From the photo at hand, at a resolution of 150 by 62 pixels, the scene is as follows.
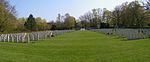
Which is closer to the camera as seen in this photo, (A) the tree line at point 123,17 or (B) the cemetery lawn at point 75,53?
(B) the cemetery lawn at point 75,53

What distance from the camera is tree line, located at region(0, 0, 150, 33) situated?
73938mm

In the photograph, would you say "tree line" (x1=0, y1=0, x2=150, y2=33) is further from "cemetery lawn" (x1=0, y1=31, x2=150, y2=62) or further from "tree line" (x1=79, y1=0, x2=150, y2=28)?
"cemetery lawn" (x1=0, y1=31, x2=150, y2=62)

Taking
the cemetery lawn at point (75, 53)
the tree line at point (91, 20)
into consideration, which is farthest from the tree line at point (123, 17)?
the cemetery lawn at point (75, 53)

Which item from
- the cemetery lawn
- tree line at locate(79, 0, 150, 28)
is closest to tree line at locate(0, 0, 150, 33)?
tree line at locate(79, 0, 150, 28)

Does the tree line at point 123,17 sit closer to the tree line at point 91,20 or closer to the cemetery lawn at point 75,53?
the tree line at point 91,20

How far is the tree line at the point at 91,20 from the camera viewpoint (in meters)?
73.9

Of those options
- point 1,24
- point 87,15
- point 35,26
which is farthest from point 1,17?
point 87,15

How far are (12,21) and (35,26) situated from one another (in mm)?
70652

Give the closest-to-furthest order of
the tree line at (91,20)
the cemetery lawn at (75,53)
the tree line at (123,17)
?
1. the cemetery lawn at (75,53)
2. the tree line at (91,20)
3. the tree line at (123,17)

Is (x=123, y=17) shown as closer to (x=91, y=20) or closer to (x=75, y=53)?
(x=91, y=20)

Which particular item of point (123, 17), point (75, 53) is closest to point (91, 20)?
point (123, 17)

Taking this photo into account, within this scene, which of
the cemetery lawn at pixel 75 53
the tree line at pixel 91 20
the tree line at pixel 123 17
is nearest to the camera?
the cemetery lawn at pixel 75 53

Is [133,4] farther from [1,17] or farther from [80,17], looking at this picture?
[80,17]

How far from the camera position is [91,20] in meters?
183
